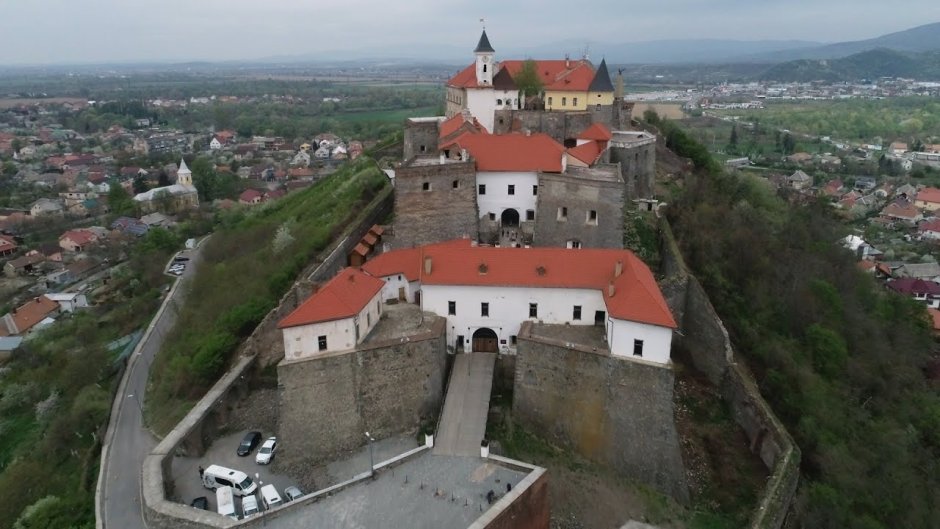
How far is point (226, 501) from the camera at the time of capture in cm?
1964

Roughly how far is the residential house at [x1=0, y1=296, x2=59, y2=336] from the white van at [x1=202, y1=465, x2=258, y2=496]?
1378 inches

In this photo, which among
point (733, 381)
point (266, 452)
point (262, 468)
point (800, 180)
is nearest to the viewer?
point (262, 468)

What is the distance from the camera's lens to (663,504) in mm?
20891

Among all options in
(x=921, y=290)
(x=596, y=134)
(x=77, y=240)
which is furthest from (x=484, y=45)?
(x=77, y=240)

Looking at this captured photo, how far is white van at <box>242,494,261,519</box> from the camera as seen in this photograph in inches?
765

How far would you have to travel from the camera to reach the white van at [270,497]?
19641mm

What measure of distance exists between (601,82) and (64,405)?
128ft

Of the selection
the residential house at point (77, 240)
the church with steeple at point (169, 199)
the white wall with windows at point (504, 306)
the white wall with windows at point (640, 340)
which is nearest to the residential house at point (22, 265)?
the residential house at point (77, 240)

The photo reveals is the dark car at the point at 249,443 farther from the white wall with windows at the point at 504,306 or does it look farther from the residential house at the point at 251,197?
the residential house at the point at 251,197

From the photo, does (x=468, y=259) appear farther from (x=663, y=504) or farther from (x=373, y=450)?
(x=663, y=504)

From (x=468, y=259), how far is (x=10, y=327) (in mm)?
43141

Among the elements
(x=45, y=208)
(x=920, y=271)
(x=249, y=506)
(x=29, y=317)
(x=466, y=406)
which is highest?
(x=466, y=406)

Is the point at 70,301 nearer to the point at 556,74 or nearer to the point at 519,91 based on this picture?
the point at 519,91

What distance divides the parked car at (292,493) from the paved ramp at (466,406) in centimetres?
480
